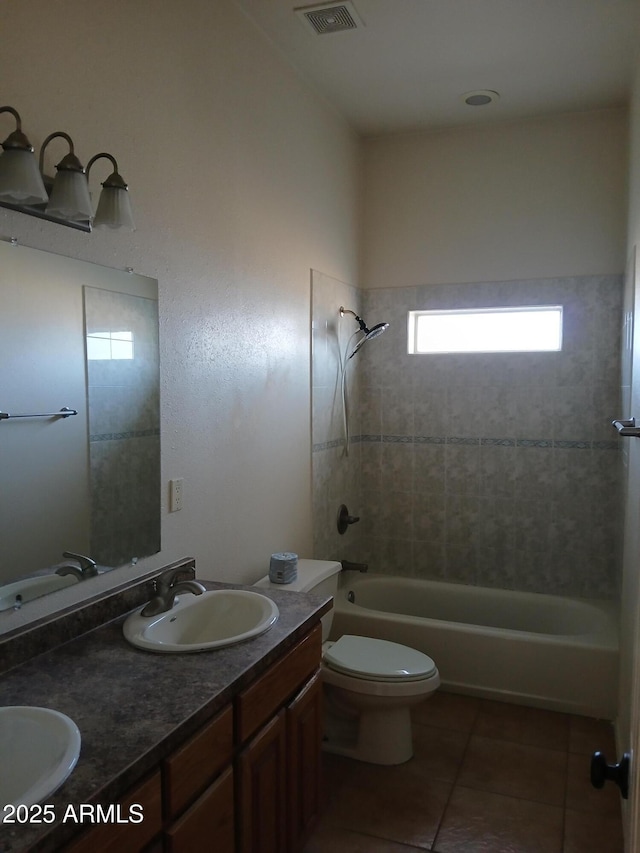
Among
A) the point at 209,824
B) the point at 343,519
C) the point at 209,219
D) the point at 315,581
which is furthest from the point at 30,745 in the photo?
the point at 343,519

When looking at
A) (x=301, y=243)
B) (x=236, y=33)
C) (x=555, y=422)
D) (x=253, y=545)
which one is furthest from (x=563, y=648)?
(x=236, y=33)

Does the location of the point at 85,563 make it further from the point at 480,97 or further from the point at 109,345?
the point at 480,97

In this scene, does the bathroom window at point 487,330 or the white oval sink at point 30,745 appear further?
the bathroom window at point 487,330

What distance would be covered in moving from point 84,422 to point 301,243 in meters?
1.67

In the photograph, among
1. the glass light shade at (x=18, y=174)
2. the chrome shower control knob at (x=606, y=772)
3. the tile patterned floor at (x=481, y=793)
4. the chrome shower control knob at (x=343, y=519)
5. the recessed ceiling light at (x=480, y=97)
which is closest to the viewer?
the chrome shower control knob at (x=606, y=772)

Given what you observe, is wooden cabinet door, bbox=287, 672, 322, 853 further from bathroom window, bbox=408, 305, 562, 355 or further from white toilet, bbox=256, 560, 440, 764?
bathroom window, bbox=408, 305, 562, 355

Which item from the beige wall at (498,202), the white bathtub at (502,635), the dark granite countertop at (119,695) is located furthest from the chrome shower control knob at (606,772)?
the beige wall at (498,202)

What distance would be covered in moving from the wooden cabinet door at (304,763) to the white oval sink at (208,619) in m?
0.26

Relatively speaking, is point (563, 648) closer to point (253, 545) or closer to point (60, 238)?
point (253, 545)

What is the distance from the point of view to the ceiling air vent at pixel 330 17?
252cm

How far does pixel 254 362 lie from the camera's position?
2693 mm

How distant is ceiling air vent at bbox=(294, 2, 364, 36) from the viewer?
252 centimetres

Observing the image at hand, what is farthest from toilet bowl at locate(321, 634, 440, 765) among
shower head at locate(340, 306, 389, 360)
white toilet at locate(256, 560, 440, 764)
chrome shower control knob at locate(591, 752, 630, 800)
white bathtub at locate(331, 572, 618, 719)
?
shower head at locate(340, 306, 389, 360)

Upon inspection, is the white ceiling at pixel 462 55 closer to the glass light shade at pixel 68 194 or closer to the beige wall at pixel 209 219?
the beige wall at pixel 209 219
